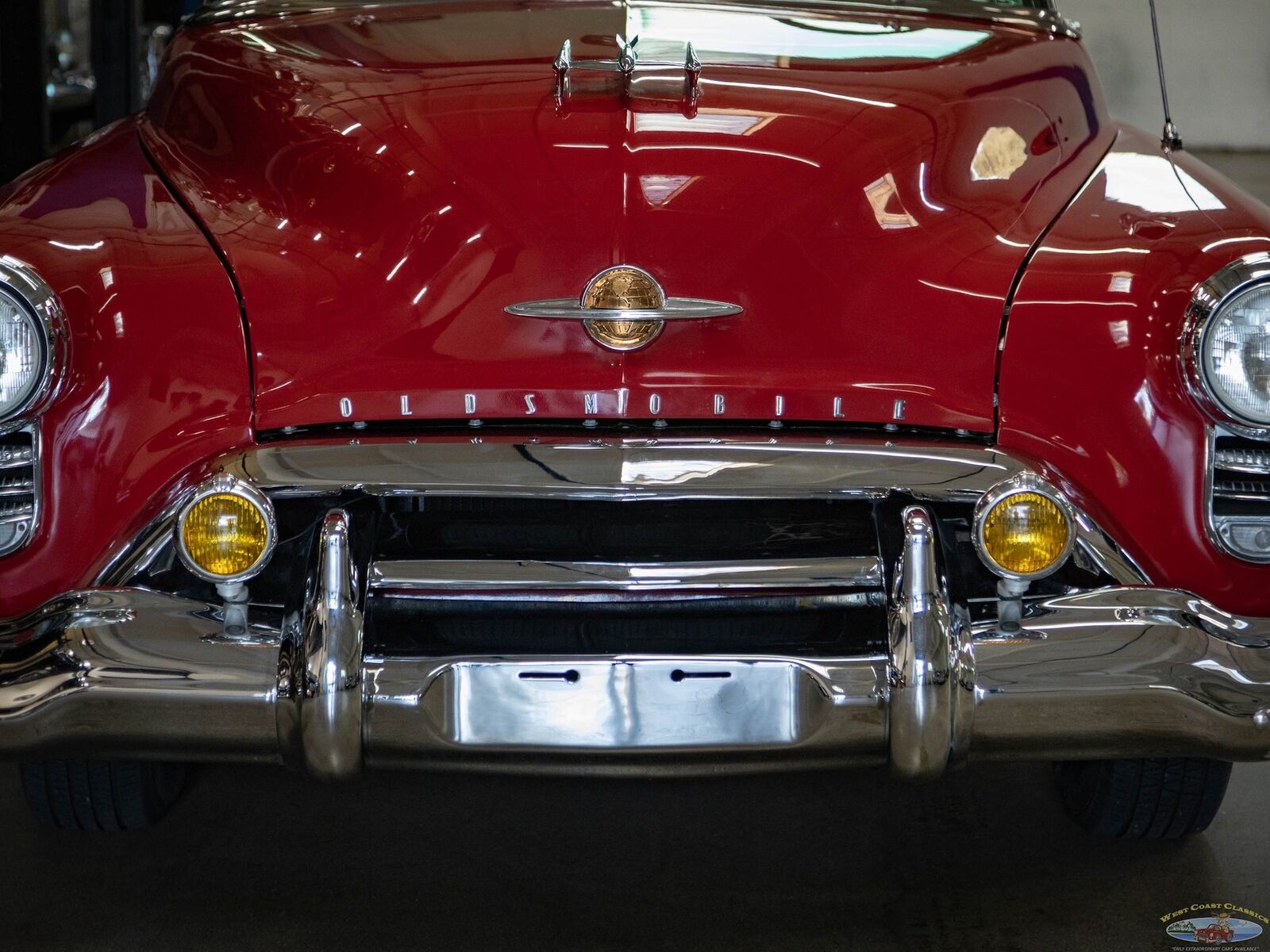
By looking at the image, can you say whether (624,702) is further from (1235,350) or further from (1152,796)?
(1152,796)

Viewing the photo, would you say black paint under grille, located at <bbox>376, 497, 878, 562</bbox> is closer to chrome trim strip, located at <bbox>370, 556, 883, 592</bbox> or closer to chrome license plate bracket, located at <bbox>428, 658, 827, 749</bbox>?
chrome trim strip, located at <bbox>370, 556, 883, 592</bbox>

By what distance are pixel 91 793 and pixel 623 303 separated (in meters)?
1.13

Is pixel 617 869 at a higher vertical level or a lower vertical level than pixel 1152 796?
lower

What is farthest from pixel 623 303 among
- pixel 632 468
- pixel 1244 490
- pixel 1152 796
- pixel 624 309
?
pixel 1152 796

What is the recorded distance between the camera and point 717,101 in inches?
78.0

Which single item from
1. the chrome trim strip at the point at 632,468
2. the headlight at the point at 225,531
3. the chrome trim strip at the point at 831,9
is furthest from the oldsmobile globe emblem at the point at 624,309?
the chrome trim strip at the point at 831,9

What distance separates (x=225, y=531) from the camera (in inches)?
66.7

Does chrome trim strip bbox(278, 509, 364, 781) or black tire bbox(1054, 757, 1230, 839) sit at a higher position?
chrome trim strip bbox(278, 509, 364, 781)

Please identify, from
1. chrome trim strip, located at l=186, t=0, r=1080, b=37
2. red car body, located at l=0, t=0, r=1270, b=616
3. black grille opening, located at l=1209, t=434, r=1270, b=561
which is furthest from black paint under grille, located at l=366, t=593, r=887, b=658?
chrome trim strip, located at l=186, t=0, r=1080, b=37

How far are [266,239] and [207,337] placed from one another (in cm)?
16

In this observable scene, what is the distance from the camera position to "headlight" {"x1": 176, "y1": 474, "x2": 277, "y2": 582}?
1682 mm

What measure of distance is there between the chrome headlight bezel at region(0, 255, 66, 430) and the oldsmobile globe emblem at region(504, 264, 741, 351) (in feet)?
1.83

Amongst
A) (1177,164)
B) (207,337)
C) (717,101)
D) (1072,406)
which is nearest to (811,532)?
(1072,406)

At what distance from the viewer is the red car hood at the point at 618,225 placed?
179 centimetres
